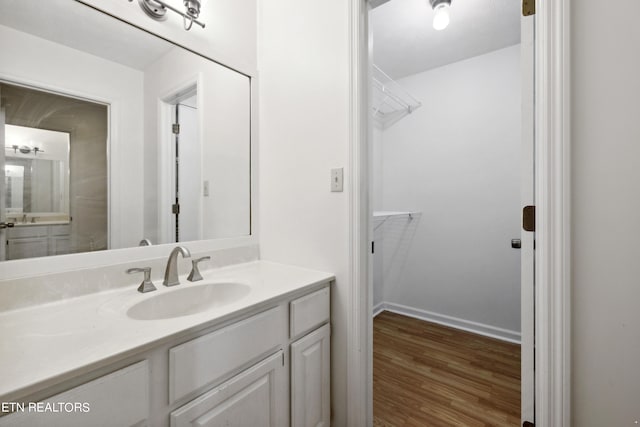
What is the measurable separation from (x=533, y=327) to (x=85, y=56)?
1898 millimetres

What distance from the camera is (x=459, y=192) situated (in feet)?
8.23

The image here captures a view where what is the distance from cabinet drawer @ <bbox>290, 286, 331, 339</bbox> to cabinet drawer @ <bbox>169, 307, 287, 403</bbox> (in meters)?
0.05

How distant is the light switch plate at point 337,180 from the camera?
48.9 inches

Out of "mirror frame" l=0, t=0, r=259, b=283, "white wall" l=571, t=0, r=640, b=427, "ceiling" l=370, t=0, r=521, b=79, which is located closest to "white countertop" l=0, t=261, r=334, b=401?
"mirror frame" l=0, t=0, r=259, b=283

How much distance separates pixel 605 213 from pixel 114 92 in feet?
5.86

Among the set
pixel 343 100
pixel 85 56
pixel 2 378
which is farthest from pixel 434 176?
pixel 2 378

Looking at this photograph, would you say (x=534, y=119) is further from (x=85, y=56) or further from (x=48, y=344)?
(x=85, y=56)

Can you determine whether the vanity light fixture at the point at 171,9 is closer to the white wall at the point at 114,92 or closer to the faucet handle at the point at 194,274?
the white wall at the point at 114,92

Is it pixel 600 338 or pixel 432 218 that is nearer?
pixel 600 338

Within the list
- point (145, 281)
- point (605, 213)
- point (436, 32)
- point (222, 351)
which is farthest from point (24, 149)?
point (436, 32)

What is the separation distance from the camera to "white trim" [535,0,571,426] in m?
0.80

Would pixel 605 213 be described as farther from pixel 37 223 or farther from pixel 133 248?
pixel 37 223

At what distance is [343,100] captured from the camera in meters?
1.23

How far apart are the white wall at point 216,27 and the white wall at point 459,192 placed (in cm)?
182
